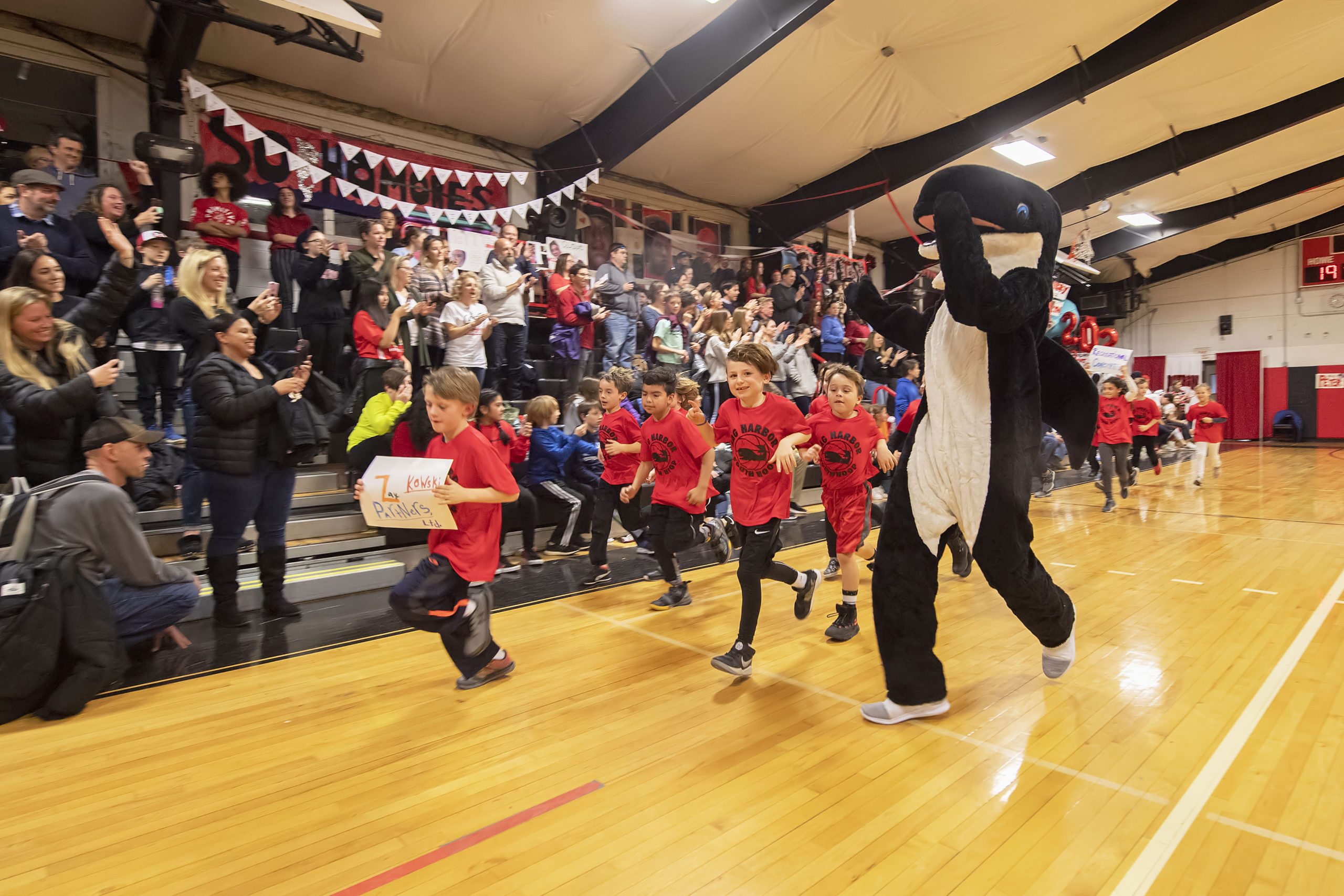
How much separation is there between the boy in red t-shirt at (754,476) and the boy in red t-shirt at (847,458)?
641 millimetres

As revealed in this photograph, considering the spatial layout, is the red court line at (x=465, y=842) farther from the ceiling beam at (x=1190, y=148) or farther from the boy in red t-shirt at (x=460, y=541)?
the ceiling beam at (x=1190, y=148)

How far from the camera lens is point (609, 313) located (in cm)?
826

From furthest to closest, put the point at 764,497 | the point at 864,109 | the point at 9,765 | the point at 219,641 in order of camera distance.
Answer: the point at 864,109 → the point at 219,641 → the point at 764,497 → the point at 9,765

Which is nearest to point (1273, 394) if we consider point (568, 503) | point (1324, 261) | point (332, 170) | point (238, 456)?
point (1324, 261)

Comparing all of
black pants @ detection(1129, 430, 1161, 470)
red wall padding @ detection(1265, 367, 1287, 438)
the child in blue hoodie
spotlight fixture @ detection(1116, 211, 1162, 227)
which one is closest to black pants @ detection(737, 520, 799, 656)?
the child in blue hoodie

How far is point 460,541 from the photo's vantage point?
122 inches

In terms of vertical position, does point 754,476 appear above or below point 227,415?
below

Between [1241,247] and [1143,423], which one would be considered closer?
[1143,423]

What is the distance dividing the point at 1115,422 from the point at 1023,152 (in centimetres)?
570

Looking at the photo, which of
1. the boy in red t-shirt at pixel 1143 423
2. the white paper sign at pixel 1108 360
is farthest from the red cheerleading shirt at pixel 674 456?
the white paper sign at pixel 1108 360

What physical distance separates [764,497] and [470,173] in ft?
20.5

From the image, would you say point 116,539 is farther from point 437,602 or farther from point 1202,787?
point 1202,787

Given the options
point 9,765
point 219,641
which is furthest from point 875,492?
point 9,765

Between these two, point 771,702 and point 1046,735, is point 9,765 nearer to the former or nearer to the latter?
point 771,702
